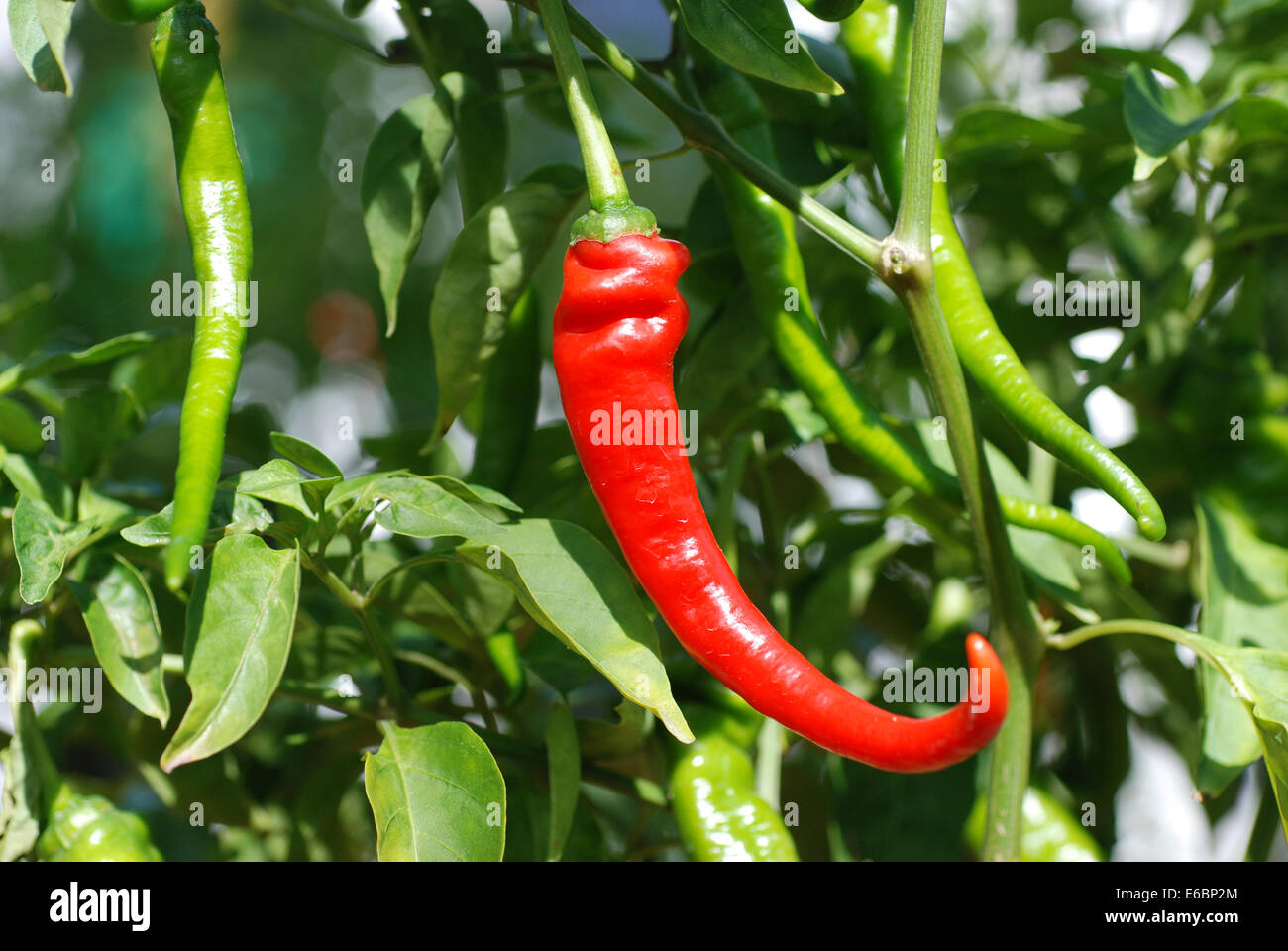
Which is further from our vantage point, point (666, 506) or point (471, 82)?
point (471, 82)

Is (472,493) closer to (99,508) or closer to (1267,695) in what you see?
(99,508)

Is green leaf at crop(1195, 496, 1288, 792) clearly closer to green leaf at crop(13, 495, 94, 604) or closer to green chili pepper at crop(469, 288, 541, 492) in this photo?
green chili pepper at crop(469, 288, 541, 492)

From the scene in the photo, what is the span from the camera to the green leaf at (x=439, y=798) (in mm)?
555

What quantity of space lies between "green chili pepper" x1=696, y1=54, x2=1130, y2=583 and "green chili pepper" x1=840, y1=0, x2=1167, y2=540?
7cm

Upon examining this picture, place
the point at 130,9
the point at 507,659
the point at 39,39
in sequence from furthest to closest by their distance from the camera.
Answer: the point at 507,659 < the point at 39,39 < the point at 130,9

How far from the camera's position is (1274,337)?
3.40 feet

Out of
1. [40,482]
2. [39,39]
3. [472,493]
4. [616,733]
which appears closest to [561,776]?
[616,733]

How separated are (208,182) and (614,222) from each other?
0.69 ft

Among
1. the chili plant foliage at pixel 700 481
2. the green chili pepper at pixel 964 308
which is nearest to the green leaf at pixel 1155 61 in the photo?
the chili plant foliage at pixel 700 481

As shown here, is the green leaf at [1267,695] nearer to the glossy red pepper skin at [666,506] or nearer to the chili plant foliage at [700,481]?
the chili plant foliage at [700,481]

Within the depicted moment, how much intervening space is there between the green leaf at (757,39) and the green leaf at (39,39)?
32 centimetres

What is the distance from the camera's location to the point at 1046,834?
→ 760 millimetres

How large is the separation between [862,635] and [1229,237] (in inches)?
18.9
